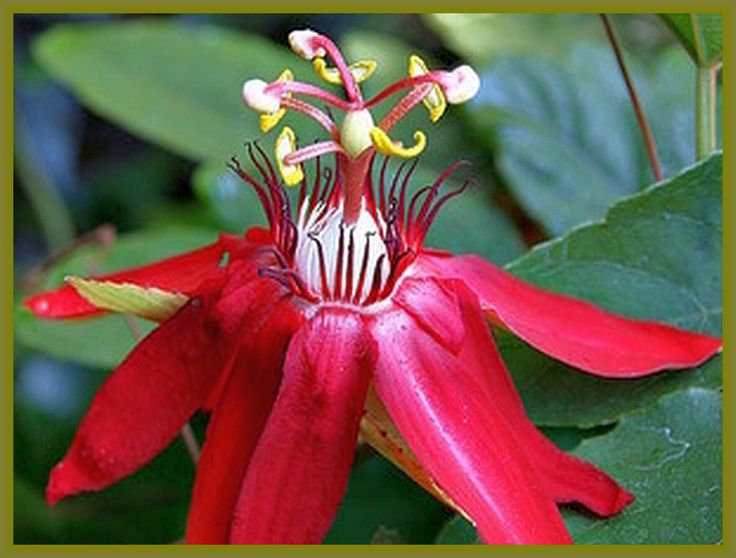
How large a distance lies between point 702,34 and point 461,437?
35cm

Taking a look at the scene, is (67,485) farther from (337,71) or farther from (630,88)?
(630,88)

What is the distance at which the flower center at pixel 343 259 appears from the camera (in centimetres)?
90

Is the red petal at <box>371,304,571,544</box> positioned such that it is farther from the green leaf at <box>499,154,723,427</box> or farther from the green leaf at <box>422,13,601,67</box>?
the green leaf at <box>422,13,601,67</box>

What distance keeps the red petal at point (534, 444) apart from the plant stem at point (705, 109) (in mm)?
230

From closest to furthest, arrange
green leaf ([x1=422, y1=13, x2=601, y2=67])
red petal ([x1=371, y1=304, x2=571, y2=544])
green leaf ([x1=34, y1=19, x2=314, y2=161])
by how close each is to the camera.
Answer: red petal ([x1=371, y1=304, x2=571, y2=544]) < green leaf ([x1=422, y1=13, x2=601, y2=67]) < green leaf ([x1=34, y1=19, x2=314, y2=161])

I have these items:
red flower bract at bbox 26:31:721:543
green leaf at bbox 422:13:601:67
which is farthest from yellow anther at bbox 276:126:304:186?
green leaf at bbox 422:13:601:67

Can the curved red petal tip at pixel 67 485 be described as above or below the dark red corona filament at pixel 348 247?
below

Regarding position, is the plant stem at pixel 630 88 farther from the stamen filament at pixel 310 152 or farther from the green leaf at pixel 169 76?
the green leaf at pixel 169 76

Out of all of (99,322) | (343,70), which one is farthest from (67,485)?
(99,322)

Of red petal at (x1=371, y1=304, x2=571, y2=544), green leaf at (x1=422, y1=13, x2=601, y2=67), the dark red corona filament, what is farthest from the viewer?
green leaf at (x1=422, y1=13, x2=601, y2=67)

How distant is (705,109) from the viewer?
104cm

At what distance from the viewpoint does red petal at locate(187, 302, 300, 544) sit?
2.74ft

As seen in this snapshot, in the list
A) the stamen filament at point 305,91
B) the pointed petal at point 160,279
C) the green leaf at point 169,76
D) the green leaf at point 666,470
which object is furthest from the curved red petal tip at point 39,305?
the green leaf at point 169,76

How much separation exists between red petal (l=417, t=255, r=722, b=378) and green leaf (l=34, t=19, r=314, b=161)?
614mm
